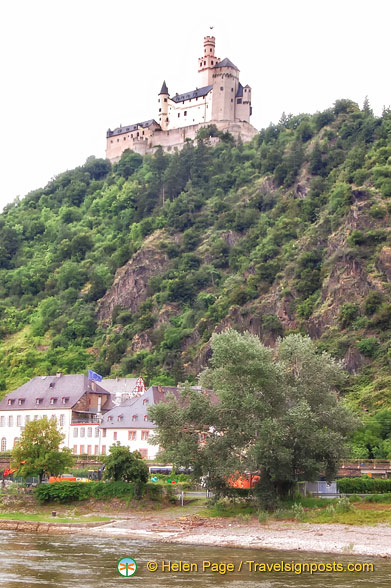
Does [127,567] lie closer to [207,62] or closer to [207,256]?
[207,256]

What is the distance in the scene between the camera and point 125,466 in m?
57.5

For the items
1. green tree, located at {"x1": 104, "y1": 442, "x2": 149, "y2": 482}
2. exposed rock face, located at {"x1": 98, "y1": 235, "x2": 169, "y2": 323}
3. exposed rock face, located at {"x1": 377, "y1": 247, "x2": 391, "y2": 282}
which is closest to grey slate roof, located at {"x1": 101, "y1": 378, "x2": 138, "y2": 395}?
exposed rock face, located at {"x1": 377, "y1": 247, "x2": 391, "y2": 282}

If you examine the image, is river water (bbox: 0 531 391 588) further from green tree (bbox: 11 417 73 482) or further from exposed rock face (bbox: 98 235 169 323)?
exposed rock face (bbox: 98 235 169 323)

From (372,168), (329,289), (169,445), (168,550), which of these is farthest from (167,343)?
(168,550)

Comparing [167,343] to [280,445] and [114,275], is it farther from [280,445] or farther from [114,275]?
[280,445]

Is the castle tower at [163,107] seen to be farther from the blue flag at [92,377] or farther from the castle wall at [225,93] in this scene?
the blue flag at [92,377]

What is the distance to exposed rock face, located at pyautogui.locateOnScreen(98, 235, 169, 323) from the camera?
132 m

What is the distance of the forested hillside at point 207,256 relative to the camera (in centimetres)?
9944

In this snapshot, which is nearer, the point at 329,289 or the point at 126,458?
the point at 126,458

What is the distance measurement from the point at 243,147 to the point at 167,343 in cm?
5644

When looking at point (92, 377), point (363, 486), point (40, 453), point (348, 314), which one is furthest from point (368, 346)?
point (40, 453)

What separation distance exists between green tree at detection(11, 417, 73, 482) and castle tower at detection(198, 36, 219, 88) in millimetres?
120604

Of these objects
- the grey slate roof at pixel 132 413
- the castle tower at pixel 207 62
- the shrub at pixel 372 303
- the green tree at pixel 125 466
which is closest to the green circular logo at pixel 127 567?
the green tree at pixel 125 466

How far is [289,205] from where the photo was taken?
130375 mm
